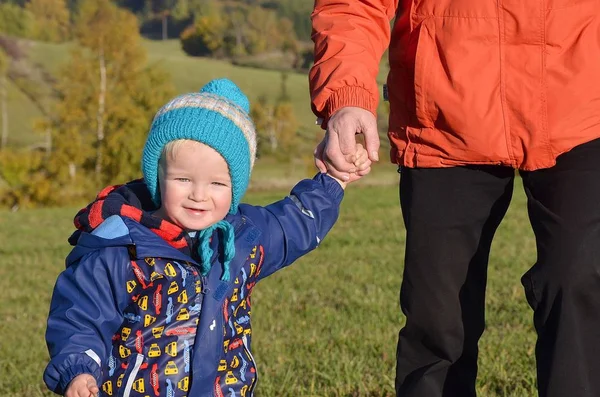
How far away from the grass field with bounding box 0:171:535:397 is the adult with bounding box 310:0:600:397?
124 cm

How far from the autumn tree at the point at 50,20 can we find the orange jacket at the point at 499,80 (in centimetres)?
7744

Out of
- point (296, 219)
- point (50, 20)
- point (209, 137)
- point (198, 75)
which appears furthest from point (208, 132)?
point (50, 20)

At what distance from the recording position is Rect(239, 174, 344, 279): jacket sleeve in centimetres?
318

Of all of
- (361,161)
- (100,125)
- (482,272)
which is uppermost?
(361,161)

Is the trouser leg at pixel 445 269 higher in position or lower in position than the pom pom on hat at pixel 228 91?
lower

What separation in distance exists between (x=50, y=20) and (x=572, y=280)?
8621 cm

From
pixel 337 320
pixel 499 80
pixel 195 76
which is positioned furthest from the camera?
pixel 195 76

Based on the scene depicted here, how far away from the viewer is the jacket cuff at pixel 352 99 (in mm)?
2906

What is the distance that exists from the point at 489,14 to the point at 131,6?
97.8 m

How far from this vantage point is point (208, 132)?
2973 mm

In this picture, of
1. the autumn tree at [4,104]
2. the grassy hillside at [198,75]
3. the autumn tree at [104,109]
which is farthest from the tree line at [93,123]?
the grassy hillside at [198,75]

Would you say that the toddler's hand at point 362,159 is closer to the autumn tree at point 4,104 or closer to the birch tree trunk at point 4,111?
the autumn tree at point 4,104

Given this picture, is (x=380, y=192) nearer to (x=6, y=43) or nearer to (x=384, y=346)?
(x=384, y=346)

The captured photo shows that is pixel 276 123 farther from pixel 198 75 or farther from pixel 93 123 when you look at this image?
pixel 93 123
